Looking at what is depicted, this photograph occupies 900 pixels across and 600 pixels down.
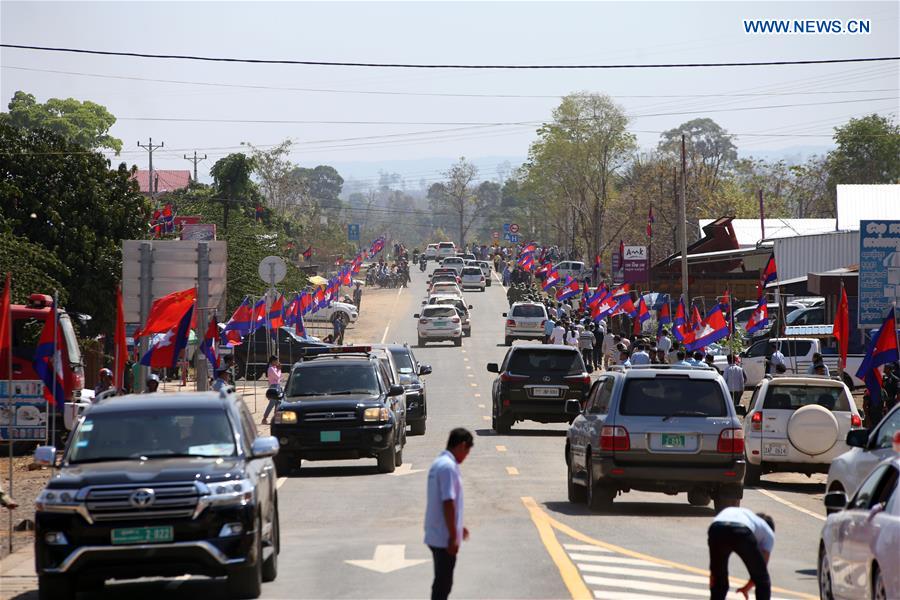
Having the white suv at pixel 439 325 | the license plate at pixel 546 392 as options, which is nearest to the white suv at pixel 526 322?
the white suv at pixel 439 325

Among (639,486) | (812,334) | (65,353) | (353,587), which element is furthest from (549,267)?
(353,587)

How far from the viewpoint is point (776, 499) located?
20.5 meters

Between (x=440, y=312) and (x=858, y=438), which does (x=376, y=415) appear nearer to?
(x=858, y=438)

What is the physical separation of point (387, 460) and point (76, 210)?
25.7 m

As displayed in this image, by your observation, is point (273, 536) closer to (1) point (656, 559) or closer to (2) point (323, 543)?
(2) point (323, 543)

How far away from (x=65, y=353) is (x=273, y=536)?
568 inches

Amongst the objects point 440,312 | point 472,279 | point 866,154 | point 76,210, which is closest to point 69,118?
point 472,279

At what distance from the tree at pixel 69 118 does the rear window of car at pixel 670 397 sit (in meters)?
137

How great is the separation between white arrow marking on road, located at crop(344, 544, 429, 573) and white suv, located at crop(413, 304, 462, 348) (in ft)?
157

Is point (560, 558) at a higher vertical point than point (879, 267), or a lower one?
lower

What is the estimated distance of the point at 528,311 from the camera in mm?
61062

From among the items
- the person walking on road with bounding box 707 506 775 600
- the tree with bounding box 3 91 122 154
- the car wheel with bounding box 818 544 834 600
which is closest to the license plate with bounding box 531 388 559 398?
the car wheel with bounding box 818 544 834 600

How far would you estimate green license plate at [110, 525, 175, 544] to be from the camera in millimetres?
11125

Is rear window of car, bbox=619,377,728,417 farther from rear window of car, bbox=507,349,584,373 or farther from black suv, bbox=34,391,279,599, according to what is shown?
rear window of car, bbox=507,349,584,373
